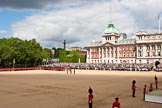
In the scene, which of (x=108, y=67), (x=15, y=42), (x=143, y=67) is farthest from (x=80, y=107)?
(x=15, y=42)

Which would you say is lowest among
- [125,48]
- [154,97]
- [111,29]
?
[154,97]

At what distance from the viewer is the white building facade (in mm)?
136625

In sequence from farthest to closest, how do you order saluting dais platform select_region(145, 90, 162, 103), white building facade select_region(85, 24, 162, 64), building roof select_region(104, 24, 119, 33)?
building roof select_region(104, 24, 119, 33), white building facade select_region(85, 24, 162, 64), saluting dais platform select_region(145, 90, 162, 103)

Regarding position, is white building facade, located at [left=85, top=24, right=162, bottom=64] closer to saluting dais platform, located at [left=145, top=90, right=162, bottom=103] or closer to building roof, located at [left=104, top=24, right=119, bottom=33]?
building roof, located at [left=104, top=24, right=119, bottom=33]

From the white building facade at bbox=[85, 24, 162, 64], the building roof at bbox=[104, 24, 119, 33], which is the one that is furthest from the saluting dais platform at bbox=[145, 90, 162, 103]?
the building roof at bbox=[104, 24, 119, 33]

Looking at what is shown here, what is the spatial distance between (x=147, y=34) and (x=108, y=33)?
2720 centimetres

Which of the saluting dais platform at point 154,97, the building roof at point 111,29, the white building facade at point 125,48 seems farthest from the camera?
the building roof at point 111,29

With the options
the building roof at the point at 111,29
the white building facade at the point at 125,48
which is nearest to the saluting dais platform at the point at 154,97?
the white building facade at the point at 125,48

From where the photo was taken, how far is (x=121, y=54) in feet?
494

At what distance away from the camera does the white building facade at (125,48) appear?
13662cm

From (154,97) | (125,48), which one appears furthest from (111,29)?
Answer: (154,97)

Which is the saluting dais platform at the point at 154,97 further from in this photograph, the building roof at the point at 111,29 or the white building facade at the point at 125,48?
the building roof at the point at 111,29

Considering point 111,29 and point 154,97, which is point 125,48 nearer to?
point 111,29

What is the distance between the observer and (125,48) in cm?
14900
